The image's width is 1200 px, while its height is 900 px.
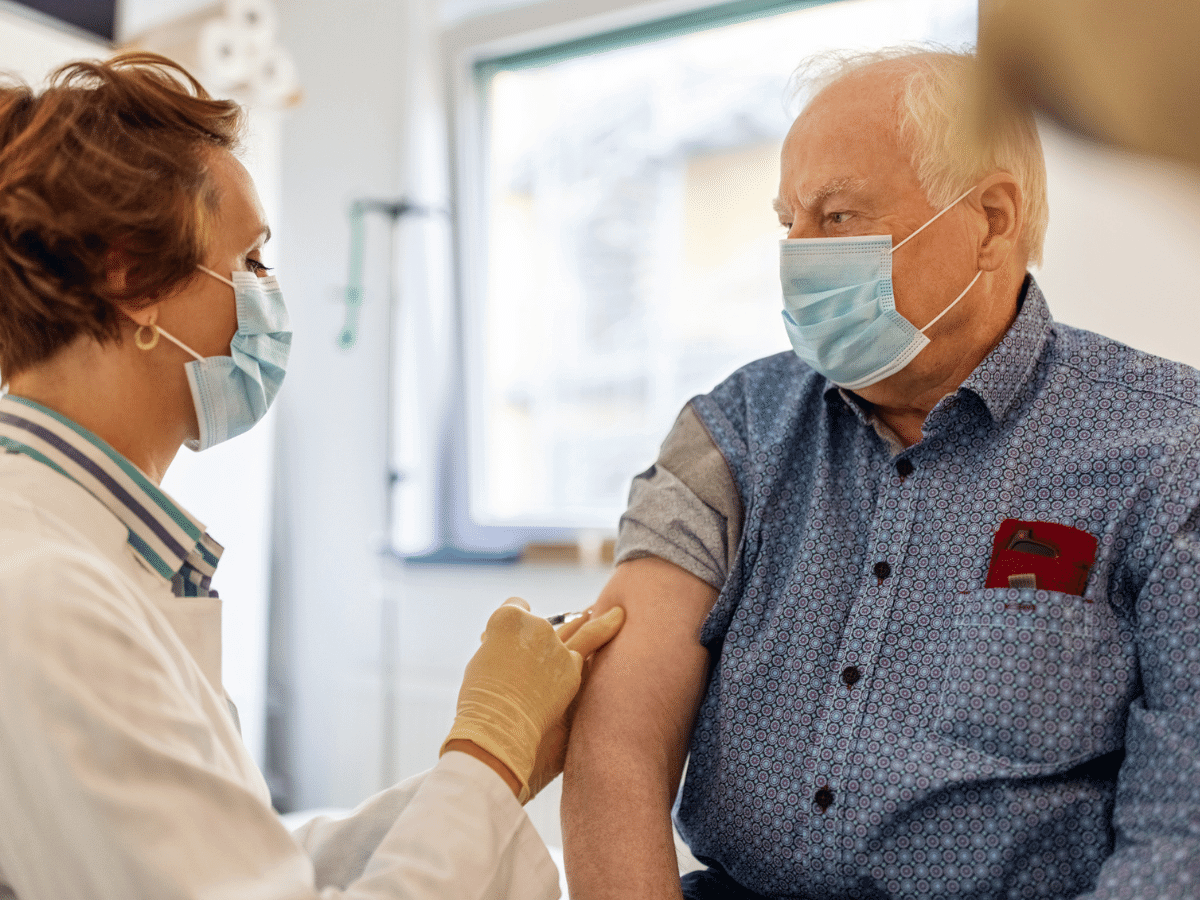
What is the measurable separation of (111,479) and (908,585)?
2.97 ft

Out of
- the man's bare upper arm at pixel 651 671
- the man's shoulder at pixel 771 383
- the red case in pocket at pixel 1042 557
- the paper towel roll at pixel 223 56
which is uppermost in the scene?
the paper towel roll at pixel 223 56

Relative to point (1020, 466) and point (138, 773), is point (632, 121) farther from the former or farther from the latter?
point (138, 773)

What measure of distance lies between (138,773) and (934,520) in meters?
0.92

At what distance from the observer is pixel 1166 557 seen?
1.13m

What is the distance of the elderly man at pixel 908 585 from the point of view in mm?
1138

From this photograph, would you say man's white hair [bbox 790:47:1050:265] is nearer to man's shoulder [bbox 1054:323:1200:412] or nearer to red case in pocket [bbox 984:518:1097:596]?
man's shoulder [bbox 1054:323:1200:412]

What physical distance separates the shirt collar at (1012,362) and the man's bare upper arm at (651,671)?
352 mm

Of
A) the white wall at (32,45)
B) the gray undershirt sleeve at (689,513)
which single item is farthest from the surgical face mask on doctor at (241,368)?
the white wall at (32,45)

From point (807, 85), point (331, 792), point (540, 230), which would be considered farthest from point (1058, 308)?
point (331, 792)

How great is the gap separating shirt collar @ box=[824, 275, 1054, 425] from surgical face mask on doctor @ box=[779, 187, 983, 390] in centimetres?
8

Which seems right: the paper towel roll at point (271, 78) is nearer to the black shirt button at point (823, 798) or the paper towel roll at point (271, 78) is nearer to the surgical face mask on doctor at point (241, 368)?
the surgical face mask on doctor at point (241, 368)

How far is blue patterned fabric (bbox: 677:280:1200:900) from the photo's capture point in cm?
113

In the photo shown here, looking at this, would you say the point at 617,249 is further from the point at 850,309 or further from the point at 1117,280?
the point at 850,309

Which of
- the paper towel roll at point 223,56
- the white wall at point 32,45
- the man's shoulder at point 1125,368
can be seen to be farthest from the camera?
the paper towel roll at point 223,56
